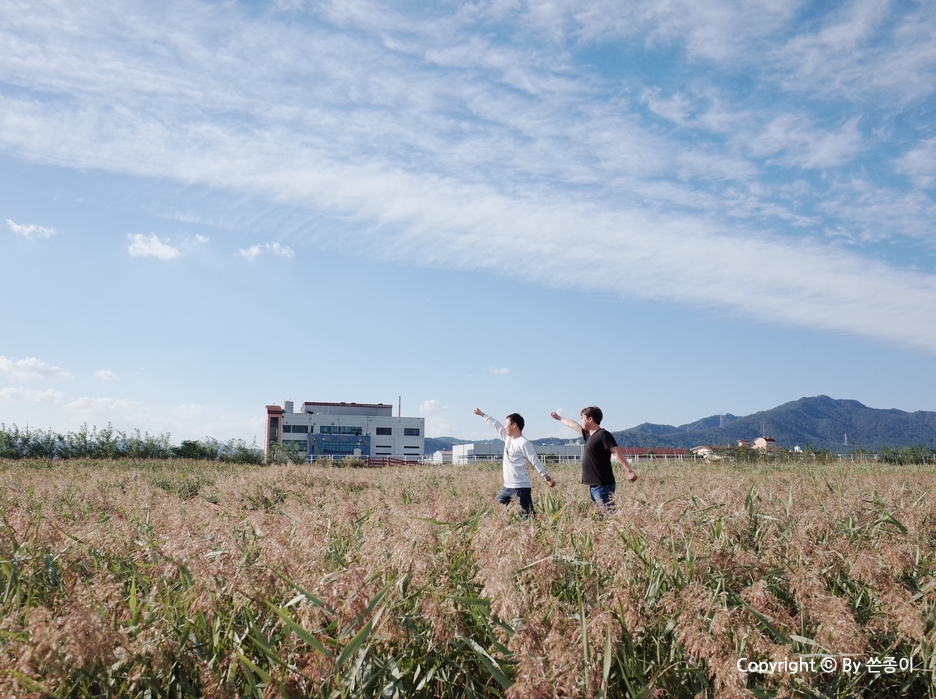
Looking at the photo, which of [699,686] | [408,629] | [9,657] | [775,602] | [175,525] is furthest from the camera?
→ [175,525]

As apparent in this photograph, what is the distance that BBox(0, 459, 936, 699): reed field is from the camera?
10.6ft

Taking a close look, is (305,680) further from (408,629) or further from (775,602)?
(775,602)

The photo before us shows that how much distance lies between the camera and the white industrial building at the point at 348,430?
4545 inches

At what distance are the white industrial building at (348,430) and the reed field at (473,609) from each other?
362 ft

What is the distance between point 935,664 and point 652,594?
1707 mm

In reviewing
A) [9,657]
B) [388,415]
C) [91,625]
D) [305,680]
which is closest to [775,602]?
[305,680]

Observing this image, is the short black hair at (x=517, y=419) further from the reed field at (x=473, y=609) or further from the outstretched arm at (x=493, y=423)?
the reed field at (x=473, y=609)

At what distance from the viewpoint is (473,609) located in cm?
388

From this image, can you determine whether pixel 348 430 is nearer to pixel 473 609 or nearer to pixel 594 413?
pixel 594 413

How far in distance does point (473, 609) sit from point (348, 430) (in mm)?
118317

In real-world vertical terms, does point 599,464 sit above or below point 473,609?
above

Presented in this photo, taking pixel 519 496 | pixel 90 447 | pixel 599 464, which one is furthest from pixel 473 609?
pixel 90 447

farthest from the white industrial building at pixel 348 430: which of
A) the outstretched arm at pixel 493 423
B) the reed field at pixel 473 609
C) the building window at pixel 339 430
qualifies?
the reed field at pixel 473 609

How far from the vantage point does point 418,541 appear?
4.16m
